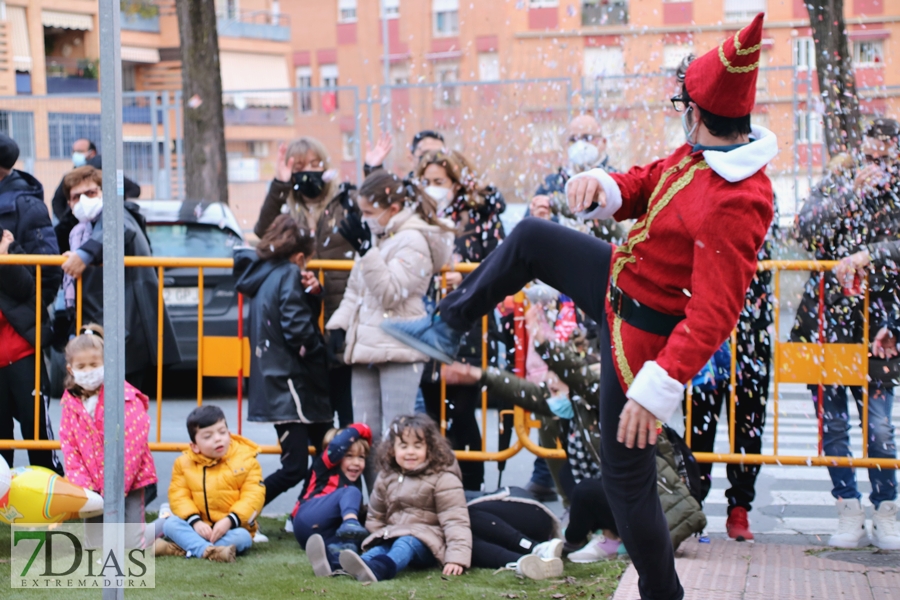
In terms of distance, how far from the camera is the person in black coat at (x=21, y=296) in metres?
6.04

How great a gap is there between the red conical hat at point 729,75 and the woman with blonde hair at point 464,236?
2.81 m

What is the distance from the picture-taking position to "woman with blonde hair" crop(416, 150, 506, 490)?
6258 mm

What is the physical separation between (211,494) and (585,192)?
270 centimetres

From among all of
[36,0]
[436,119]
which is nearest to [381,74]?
[36,0]

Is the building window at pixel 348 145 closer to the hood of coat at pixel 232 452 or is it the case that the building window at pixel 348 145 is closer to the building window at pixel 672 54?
the building window at pixel 672 54

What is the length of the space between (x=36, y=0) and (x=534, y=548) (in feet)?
118

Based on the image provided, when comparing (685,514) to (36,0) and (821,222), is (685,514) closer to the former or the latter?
(821,222)

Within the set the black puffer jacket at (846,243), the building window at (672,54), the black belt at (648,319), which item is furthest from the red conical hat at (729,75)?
the building window at (672,54)

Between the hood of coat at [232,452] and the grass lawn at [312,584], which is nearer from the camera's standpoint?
the grass lawn at [312,584]

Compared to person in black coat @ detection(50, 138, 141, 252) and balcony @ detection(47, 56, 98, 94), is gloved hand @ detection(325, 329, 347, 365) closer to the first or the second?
person in black coat @ detection(50, 138, 141, 252)

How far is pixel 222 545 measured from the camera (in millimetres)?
5352

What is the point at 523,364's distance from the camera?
20.6ft

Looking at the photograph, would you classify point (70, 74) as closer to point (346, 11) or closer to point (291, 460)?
point (346, 11)


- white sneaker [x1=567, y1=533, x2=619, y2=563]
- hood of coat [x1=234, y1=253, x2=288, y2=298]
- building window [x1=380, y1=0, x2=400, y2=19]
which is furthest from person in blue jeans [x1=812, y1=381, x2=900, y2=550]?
building window [x1=380, y1=0, x2=400, y2=19]
